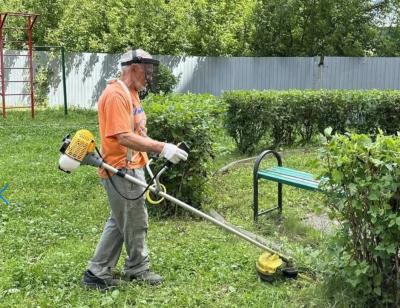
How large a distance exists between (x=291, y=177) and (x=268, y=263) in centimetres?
154

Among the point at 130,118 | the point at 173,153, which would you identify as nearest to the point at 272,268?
the point at 173,153

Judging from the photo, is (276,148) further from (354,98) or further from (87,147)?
(87,147)

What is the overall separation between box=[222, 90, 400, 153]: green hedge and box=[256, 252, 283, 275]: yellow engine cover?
505cm

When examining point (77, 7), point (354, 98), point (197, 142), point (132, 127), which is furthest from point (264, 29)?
point (132, 127)

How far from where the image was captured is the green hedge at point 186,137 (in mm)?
5789

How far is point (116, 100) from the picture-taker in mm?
3777

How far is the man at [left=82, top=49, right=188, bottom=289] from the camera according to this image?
12.4 ft

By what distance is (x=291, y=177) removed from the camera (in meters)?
5.52

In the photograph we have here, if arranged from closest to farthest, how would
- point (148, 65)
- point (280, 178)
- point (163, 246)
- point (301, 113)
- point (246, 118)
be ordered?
point (148, 65), point (163, 246), point (280, 178), point (246, 118), point (301, 113)

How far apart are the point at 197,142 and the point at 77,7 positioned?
1524 cm

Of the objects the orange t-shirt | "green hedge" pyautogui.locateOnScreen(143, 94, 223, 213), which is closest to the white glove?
the orange t-shirt

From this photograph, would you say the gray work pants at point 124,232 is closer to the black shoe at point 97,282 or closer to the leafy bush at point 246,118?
the black shoe at point 97,282

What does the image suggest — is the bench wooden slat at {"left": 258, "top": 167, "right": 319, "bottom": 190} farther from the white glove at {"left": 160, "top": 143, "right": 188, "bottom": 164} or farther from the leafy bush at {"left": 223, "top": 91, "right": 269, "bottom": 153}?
the leafy bush at {"left": 223, "top": 91, "right": 269, "bottom": 153}

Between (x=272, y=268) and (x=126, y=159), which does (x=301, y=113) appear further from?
(x=126, y=159)
